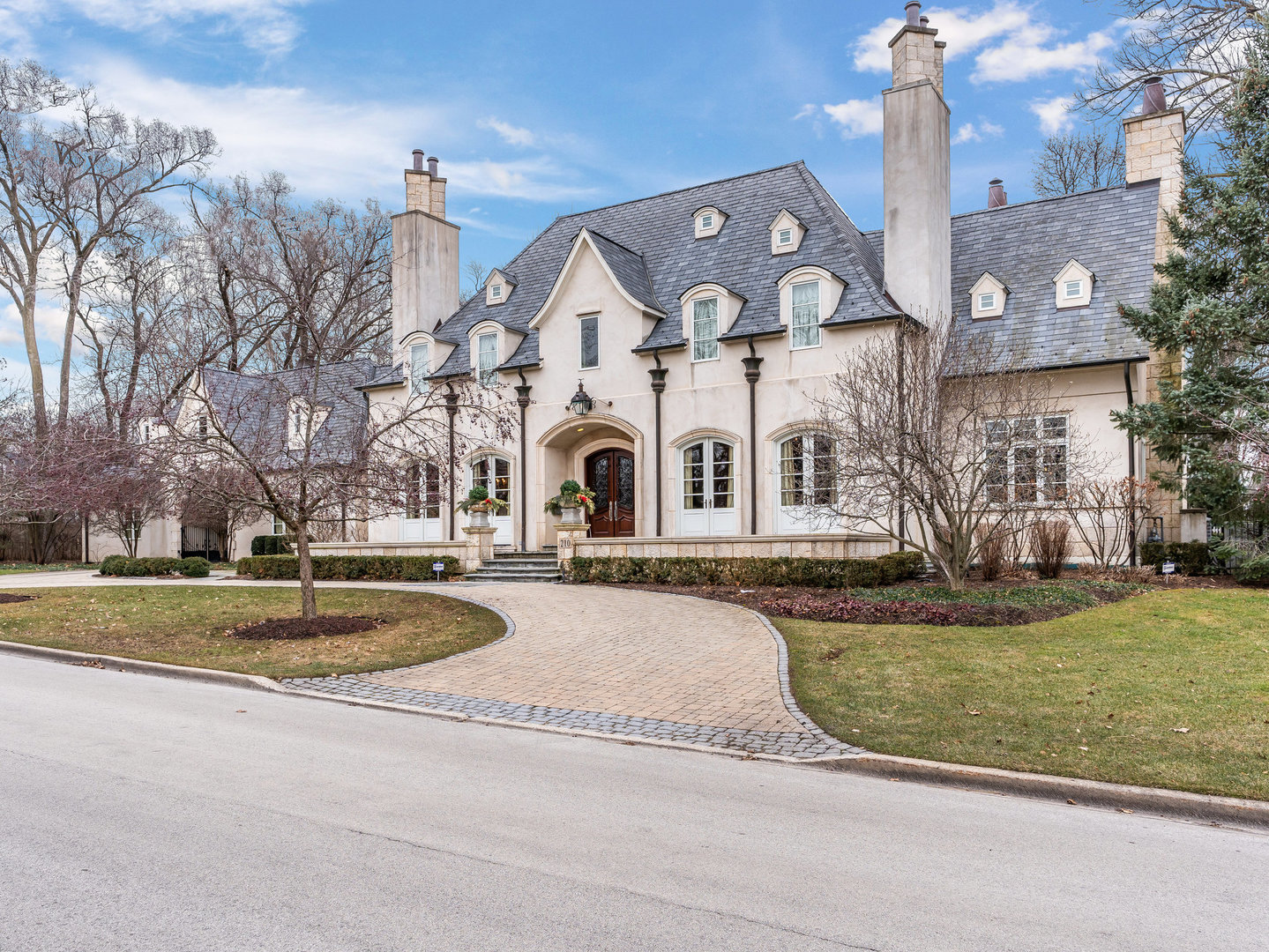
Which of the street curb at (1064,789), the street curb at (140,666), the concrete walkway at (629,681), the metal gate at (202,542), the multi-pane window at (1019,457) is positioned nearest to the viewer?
the street curb at (1064,789)

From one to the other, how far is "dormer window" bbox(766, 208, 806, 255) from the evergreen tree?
7.12 meters

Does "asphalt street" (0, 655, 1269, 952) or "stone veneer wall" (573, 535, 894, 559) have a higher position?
"stone veneer wall" (573, 535, 894, 559)

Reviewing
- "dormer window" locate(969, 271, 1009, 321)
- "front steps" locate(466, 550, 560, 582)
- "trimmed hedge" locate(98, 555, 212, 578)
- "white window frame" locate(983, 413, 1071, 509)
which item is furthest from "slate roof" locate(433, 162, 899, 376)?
"trimmed hedge" locate(98, 555, 212, 578)

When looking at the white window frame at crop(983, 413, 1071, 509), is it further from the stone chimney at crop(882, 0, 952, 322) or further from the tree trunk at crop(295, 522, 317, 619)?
the tree trunk at crop(295, 522, 317, 619)

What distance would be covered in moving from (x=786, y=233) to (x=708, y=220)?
2735 millimetres

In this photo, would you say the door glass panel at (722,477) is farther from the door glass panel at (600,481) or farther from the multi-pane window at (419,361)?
the multi-pane window at (419,361)

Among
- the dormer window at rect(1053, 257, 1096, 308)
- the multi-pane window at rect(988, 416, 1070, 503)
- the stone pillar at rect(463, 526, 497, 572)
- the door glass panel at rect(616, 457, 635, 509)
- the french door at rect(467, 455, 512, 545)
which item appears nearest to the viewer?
the multi-pane window at rect(988, 416, 1070, 503)

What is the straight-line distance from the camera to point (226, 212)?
34875mm

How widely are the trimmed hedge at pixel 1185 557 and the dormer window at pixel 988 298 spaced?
6.10 metres

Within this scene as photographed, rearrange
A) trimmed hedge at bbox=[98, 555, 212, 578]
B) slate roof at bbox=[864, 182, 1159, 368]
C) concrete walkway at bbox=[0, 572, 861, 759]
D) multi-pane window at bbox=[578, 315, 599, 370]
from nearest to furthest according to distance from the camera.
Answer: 1. concrete walkway at bbox=[0, 572, 861, 759]
2. slate roof at bbox=[864, 182, 1159, 368]
3. multi-pane window at bbox=[578, 315, 599, 370]
4. trimmed hedge at bbox=[98, 555, 212, 578]

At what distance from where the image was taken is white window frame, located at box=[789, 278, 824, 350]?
1877cm

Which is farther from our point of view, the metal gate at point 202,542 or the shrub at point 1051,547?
the metal gate at point 202,542

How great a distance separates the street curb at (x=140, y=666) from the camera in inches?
372

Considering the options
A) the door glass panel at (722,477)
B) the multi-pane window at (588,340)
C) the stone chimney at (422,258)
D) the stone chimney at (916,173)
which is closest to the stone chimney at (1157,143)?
the stone chimney at (916,173)
